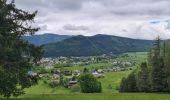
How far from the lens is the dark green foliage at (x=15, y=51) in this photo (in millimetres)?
47800

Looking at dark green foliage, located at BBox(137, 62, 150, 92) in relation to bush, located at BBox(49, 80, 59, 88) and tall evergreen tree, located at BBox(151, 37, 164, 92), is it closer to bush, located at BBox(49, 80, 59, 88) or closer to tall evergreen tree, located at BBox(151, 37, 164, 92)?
tall evergreen tree, located at BBox(151, 37, 164, 92)

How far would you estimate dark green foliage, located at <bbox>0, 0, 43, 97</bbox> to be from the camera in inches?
1882

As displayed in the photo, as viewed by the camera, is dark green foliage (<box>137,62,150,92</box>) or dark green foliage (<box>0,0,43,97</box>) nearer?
dark green foliage (<box>0,0,43,97</box>)

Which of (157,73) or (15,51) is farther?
(157,73)

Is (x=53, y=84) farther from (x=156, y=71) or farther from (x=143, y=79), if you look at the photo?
(x=156, y=71)

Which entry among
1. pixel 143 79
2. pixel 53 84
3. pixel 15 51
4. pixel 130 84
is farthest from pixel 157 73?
pixel 53 84

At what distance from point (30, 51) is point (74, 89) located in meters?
96.5

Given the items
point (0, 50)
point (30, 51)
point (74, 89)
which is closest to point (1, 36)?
point (0, 50)

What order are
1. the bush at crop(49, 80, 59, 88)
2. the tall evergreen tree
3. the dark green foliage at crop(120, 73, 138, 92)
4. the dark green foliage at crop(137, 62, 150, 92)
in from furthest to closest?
the bush at crop(49, 80, 59, 88) → the dark green foliage at crop(120, 73, 138, 92) → the dark green foliage at crop(137, 62, 150, 92) → the tall evergreen tree

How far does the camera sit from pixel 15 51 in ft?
167

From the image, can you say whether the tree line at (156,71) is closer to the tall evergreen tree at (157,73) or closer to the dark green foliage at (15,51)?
the tall evergreen tree at (157,73)

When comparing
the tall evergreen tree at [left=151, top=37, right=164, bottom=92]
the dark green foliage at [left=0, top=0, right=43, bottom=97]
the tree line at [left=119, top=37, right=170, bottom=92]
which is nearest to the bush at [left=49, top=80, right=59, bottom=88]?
the tree line at [left=119, top=37, right=170, bottom=92]

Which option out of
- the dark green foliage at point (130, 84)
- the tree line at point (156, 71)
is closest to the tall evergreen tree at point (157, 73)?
the tree line at point (156, 71)

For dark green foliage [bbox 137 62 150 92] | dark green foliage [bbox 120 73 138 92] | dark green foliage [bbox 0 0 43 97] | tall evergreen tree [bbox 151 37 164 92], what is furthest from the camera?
dark green foliage [bbox 120 73 138 92]
